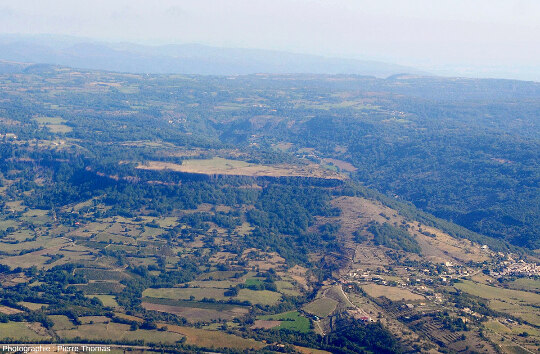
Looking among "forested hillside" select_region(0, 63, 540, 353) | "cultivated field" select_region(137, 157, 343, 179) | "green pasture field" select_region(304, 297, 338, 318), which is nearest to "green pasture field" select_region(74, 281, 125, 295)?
"forested hillside" select_region(0, 63, 540, 353)

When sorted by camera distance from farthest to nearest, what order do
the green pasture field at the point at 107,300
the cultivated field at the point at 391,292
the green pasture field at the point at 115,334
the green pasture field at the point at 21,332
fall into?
the cultivated field at the point at 391,292 → the green pasture field at the point at 107,300 → the green pasture field at the point at 115,334 → the green pasture field at the point at 21,332

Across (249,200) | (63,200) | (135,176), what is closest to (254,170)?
(249,200)

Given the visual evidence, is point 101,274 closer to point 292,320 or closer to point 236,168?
point 292,320

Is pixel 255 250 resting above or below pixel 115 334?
above

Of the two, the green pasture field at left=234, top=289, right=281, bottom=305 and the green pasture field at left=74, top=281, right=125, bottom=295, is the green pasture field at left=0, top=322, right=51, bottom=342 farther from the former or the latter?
the green pasture field at left=234, top=289, right=281, bottom=305

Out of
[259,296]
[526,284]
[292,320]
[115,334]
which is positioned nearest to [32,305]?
[115,334]

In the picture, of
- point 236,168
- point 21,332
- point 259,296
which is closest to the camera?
point 21,332

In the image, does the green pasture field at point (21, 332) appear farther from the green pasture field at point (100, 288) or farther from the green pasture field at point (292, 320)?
→ the green pasture field at point (292, 320)

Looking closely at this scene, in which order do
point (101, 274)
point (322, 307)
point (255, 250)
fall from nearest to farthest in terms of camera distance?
point (322, 307) → point (101, 274) → point (255, 250)

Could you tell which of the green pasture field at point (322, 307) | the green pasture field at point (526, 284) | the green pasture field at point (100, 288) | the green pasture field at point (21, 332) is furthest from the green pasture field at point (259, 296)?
the green pasture field at point (526, 284)

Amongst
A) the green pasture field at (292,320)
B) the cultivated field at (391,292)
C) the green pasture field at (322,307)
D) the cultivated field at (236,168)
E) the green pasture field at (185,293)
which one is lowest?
the green pasture field at (185,293)

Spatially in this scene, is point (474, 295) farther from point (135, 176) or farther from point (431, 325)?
point (135, 176)

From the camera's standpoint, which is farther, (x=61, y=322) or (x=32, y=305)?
(x=32, y=305)
